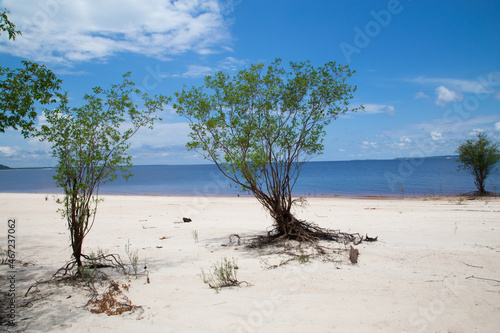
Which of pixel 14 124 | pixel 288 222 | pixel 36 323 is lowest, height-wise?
pixel 36 323

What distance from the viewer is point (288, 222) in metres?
8.99

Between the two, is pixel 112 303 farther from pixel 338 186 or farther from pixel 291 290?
pixel 338 186

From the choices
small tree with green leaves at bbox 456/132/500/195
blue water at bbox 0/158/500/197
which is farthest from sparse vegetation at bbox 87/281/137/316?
small tree with green leaves at bbox 456/132/500/195

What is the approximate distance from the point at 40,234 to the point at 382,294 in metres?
11.4

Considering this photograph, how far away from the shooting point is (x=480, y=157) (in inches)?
961

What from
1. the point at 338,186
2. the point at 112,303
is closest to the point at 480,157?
the point at 338,186

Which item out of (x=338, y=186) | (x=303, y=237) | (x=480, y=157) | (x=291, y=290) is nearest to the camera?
(x=291, y=290)

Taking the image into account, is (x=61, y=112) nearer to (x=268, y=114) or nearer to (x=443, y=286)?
(x=268, y=114)

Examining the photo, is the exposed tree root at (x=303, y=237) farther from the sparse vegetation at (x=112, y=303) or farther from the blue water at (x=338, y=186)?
the sparse vegetation at (x=112, y=303)

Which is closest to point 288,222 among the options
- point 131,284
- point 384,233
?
point 384,233

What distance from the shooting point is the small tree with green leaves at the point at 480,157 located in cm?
2409

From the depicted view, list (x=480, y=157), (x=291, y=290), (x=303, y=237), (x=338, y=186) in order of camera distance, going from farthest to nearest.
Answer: (x=338, y=186), (x=480, y=157), (x=303, y=237), (x=291, y=290)

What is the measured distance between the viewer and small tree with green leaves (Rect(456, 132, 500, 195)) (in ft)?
79.0

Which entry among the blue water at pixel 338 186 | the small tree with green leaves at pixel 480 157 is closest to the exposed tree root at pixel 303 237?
the blue water at pixel 338 186
